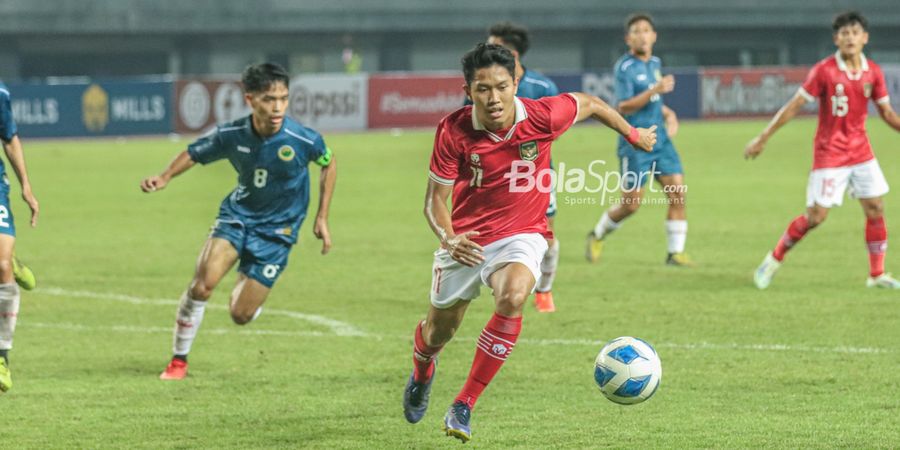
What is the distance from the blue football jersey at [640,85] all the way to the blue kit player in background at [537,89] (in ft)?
7.63

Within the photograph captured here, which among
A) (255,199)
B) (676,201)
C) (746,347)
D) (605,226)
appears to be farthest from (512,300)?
(605,226)

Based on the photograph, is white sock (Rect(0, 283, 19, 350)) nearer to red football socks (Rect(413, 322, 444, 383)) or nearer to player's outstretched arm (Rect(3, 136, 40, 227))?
player's outstretched arm (Rect(3, 136, 40, 227))

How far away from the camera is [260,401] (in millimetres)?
7695

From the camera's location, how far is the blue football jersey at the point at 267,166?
8461mm

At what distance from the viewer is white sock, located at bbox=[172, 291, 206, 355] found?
8.49 m

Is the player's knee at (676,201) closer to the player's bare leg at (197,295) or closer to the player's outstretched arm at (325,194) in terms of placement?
the player's outstretched arm at (325,194)

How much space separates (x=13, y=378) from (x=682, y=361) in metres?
3.91

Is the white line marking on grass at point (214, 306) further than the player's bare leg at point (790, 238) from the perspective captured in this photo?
No

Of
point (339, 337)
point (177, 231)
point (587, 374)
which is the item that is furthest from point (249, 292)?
point (177, 231)

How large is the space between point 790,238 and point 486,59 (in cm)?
560

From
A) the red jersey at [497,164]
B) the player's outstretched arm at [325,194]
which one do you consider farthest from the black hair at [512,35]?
the red jersey at [497,164]

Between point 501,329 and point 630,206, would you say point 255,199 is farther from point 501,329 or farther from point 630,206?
point 630,206

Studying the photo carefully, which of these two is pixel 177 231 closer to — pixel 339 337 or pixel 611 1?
pixel 339 337

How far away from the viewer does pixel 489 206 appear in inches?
270
